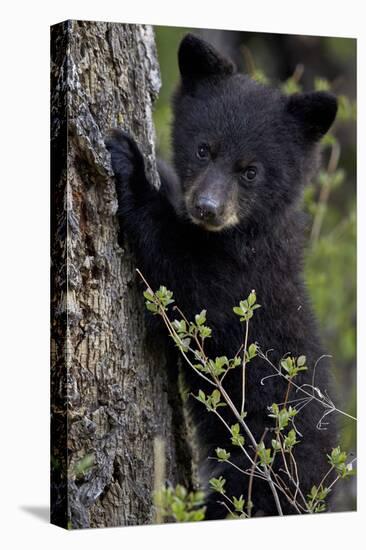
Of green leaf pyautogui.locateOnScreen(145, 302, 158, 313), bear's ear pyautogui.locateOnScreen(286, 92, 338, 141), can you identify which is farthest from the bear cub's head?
green leaf pyautogui.locateOnScreen(145, 302, 158, 313)

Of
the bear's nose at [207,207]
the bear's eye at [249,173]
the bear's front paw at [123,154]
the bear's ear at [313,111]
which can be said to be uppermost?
the bear's ear at [313,111]

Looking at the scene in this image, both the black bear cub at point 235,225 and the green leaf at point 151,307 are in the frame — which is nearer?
the green leaf at point 151,307

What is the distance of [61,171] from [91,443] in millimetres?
1621

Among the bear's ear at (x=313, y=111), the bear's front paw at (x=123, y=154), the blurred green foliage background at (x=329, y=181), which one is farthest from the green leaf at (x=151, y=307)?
the bear's ear at (x=313, y=111)

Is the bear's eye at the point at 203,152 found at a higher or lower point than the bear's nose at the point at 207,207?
higher

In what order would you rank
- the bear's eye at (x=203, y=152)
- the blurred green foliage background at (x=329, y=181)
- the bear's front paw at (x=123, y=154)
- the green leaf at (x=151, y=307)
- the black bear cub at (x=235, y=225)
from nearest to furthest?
the green leaf at (x=151, y=307)
the bear's front paw at (x=123, y=154)
the black bear cub at (x=235, y=225)
the bear's eye at (x=203, y=152)
the blurred green foliage background at (x=329, y=181)

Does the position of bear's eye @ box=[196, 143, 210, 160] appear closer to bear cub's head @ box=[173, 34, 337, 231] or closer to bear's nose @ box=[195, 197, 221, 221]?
bear cub's head @ box=[173, 34, 337, 231]

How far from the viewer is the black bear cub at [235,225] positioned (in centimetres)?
587

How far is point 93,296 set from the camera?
5.71m

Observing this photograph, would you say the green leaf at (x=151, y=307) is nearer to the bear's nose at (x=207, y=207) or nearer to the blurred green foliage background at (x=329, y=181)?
the bear's nose at (x=207, y=207)

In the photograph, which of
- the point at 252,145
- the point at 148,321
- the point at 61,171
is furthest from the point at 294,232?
the point at 61,171

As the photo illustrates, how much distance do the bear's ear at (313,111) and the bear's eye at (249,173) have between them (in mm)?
470

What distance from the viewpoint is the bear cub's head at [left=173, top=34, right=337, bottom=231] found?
5902 millimetres

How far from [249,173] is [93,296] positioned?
124 cm
